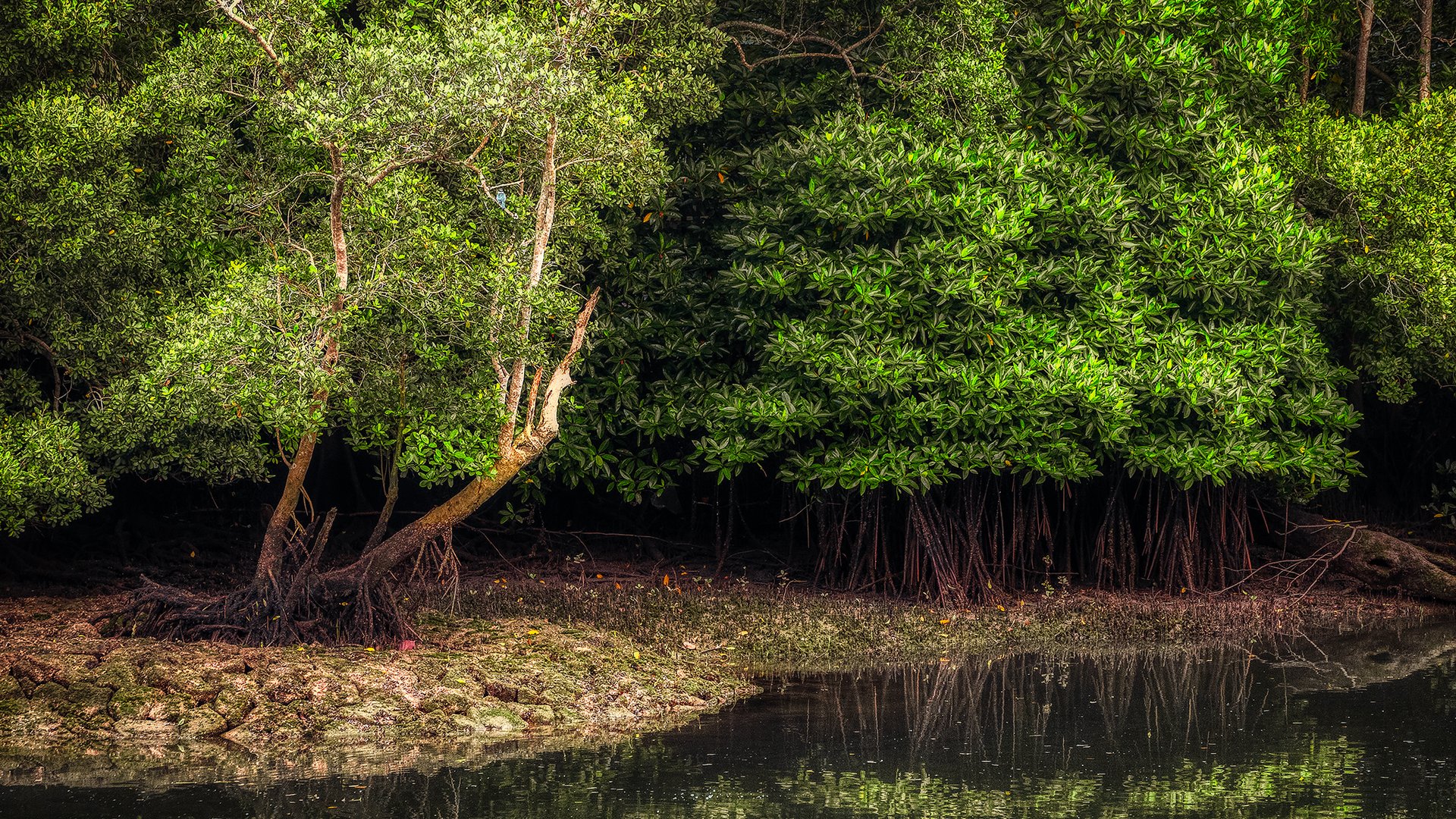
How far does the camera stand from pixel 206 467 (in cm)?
1270

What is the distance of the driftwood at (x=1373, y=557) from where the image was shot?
1603 centimetres

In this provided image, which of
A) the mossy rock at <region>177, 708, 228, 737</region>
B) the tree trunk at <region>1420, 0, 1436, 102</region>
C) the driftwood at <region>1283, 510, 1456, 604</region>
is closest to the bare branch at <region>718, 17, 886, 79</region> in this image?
the tree trunk at <region>1420, 0, 1436, 102</region>

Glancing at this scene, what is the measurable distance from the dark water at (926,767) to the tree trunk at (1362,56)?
320 inches

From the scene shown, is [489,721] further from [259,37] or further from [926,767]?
[259,37]

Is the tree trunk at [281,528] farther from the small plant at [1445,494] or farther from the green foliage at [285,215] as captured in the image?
the small plant at [1445,494]

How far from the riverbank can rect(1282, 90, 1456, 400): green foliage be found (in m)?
2.77

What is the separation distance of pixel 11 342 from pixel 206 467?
189cm

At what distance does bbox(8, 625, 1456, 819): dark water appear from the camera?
26.1 ft

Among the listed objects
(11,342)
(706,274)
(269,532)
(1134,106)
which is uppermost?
(1134,106)

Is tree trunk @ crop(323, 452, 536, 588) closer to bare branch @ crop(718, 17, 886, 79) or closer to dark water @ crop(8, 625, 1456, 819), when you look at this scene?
dark water @ crop(8, 625, 1456, 819)

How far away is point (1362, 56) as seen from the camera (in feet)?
57.2

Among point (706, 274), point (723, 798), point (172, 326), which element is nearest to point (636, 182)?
point (706, 274)

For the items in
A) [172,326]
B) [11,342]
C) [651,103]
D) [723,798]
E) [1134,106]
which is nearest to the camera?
[723,798]

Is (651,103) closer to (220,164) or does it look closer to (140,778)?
(220,164)
